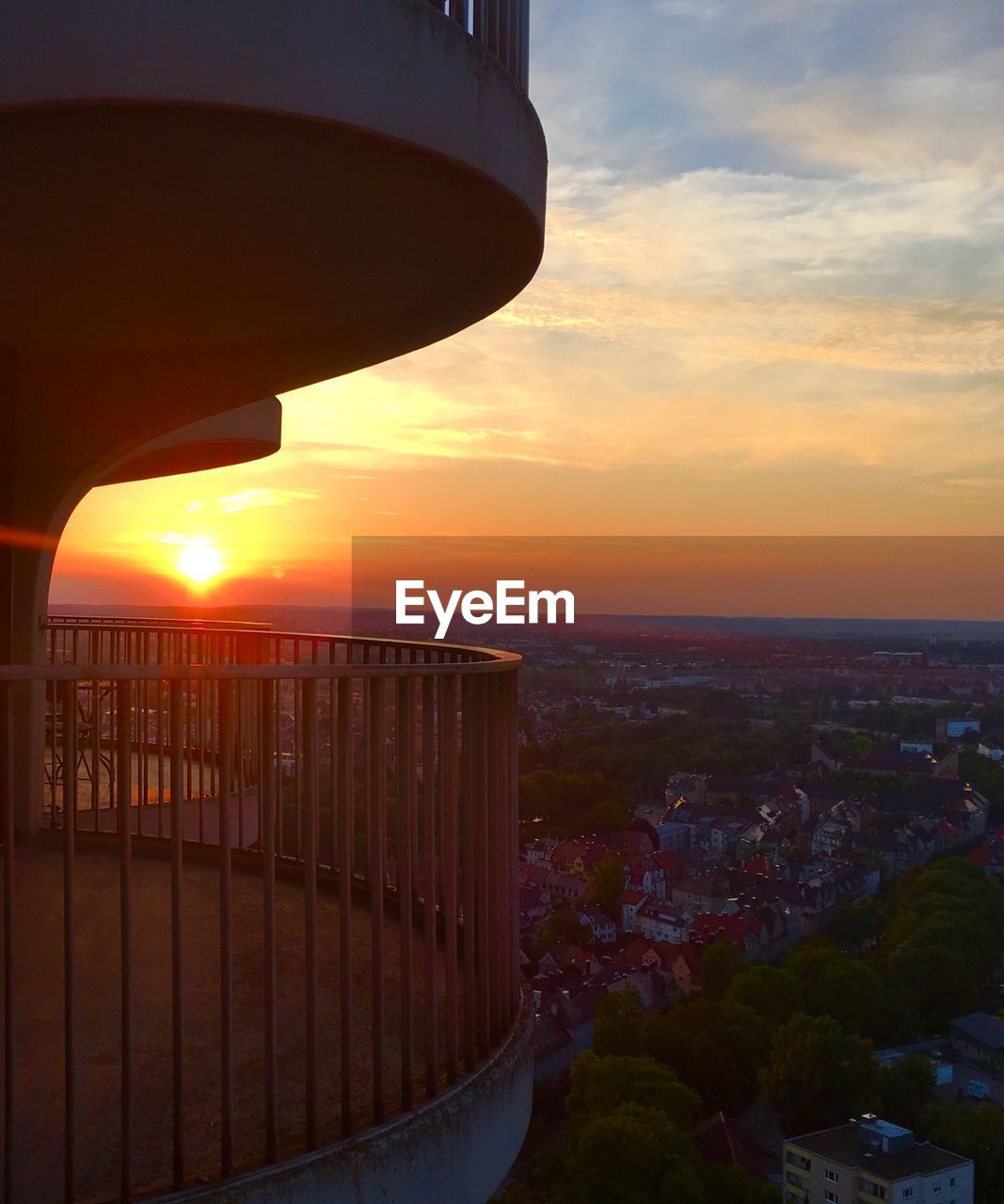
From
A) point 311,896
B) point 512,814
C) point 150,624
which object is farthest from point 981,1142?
point 311,896

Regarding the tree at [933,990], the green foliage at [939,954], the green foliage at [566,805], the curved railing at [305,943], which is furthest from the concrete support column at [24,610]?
the green foliage at [566,805]

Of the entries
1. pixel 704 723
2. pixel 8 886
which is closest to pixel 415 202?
pixel 8 886

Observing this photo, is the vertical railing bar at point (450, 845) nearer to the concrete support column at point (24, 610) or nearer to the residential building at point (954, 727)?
the concrete support column at point (24, 610)

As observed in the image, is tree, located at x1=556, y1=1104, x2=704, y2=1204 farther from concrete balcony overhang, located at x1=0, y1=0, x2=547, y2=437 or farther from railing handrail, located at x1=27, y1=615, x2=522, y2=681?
concrete balcony overhang, located at x1=0, y1=0, x2=547, y2=437

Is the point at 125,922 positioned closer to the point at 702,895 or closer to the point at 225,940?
the point at 225,940

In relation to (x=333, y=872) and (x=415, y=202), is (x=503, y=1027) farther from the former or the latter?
(x=415, y=202)

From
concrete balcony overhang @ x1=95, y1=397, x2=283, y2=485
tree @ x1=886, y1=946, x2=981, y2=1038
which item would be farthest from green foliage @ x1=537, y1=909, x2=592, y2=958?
concrete balcony overhang @ x1=95, y1=397, x2=283, y2=485

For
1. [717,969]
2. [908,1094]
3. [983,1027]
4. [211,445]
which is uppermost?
[211,445]
